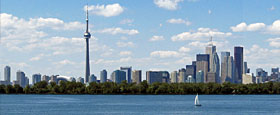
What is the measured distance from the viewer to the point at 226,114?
10769cm

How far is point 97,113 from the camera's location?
110 m

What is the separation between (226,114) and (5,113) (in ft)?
131

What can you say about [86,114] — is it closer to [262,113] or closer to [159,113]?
[159,113]

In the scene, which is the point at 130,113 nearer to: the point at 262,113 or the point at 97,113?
the point at 97,113

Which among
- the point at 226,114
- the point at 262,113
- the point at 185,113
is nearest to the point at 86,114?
the point at 185,113

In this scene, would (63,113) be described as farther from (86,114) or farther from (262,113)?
(262,113)

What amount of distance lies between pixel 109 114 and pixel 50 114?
34.6ft

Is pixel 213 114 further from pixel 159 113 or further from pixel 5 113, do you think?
pixel 5 113

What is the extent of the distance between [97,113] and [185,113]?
15.6 metres

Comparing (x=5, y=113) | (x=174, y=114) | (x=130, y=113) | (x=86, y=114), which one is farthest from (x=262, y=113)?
(x=5, y=113)

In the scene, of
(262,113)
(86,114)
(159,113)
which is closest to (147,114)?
(159,113)

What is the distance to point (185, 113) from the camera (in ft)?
361

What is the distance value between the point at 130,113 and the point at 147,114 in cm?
390

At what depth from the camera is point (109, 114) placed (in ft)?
352
